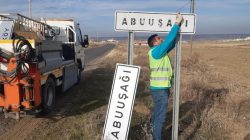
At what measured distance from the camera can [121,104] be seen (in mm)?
6398

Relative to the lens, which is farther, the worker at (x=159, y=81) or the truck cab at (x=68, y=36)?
the truck cab at (x=68, y=36)

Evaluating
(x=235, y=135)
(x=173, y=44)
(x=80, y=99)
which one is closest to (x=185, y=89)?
(x=80, y=99)

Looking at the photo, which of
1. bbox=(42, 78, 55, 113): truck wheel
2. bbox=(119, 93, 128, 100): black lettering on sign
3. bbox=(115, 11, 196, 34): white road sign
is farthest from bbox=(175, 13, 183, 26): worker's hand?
bbox=(42, 78, 55, 113): truck wheel

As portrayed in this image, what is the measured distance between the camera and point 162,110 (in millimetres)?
7406

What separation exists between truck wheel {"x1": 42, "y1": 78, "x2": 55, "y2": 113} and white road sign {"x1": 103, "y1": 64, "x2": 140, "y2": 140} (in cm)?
491

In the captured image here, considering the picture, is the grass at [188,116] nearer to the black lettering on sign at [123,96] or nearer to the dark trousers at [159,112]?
the dark trousers at [159,112]

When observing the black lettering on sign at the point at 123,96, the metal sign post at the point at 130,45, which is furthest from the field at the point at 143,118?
the metal sign post at the point at 130,45

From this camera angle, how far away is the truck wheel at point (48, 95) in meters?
11.1

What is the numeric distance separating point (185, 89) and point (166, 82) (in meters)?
6.67

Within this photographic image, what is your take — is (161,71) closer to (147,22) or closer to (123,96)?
(147,22)

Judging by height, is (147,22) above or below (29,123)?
above

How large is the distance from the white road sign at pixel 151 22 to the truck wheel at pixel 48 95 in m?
4.61

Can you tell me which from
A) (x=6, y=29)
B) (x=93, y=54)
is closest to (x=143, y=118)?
(x=6, y=29)

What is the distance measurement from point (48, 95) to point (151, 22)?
Answer: 533 cm
